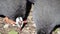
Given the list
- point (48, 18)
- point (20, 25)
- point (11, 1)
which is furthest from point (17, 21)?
point (48, 18)

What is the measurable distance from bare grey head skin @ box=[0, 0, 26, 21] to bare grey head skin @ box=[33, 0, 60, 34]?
0.21 meters

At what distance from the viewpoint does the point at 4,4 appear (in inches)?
92.0

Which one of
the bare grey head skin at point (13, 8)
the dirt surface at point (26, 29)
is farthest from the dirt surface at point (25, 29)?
the bare grey head skin at point (13, 8)

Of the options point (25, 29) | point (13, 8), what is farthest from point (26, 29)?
point (13, 8)

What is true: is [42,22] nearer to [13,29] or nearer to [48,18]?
[48,18]

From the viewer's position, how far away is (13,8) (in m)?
2.31

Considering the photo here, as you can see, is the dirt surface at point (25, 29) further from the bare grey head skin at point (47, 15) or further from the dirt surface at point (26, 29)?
the bare grey head skin at point (47, 15)

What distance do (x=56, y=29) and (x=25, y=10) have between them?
41 centimetres

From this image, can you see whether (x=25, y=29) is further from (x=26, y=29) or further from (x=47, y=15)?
(x=47, y=15)

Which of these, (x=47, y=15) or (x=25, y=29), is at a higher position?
(x=47, y=15)

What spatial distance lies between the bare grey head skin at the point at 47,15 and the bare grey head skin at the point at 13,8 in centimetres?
21

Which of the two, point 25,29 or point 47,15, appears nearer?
point 47,15

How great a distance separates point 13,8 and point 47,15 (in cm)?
39

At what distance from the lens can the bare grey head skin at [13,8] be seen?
2312 mm
